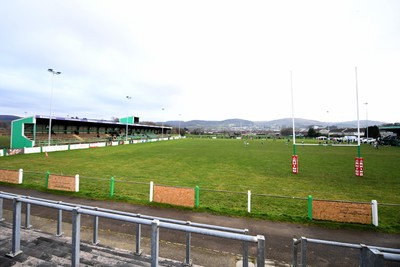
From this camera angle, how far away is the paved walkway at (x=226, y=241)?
581cm

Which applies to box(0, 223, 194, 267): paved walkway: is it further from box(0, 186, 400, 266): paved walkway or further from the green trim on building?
the green trim on building

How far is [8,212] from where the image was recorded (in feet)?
28.3

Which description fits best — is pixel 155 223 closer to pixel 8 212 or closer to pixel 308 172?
pixel 8 212

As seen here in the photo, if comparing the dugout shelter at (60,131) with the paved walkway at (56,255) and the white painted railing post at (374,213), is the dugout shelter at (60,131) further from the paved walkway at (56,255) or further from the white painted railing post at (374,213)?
the white painted railing post at (374,213)

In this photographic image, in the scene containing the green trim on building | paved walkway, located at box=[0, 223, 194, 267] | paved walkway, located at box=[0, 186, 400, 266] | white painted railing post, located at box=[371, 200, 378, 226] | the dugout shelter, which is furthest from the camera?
the dugout shelter

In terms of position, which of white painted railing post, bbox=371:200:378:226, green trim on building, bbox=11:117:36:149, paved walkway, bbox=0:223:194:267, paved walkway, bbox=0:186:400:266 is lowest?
paved walkway, bbox=0:186:400:266

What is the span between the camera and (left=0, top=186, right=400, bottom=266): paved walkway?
229 inches

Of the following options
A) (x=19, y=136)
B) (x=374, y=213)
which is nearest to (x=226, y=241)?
(x=374, y=213)

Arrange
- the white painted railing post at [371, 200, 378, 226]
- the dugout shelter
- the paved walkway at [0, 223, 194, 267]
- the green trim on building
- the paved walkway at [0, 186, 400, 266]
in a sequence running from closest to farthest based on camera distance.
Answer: the paved walkway at [0, 223, 194, 267] → the paved walkway at [0, 186, 400, 266] → the white painted railing post at [371, 200, 378, 226] → the green trim on building → the dugout shelter

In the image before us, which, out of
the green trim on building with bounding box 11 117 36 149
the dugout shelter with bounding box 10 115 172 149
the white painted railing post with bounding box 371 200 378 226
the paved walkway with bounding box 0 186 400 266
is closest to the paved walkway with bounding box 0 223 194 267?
the paved walkway with bounding box 0 186 400 266

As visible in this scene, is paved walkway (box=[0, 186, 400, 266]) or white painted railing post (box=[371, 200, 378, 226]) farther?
white painted railing post (box=[371, 200, 378, 226])

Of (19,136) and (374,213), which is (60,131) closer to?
(19,136)

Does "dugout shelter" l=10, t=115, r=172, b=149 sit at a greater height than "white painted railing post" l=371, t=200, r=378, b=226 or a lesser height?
greater

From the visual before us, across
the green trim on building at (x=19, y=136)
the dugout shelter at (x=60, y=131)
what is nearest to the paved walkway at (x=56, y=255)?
the dugout shelter at (x=60, y=131)
